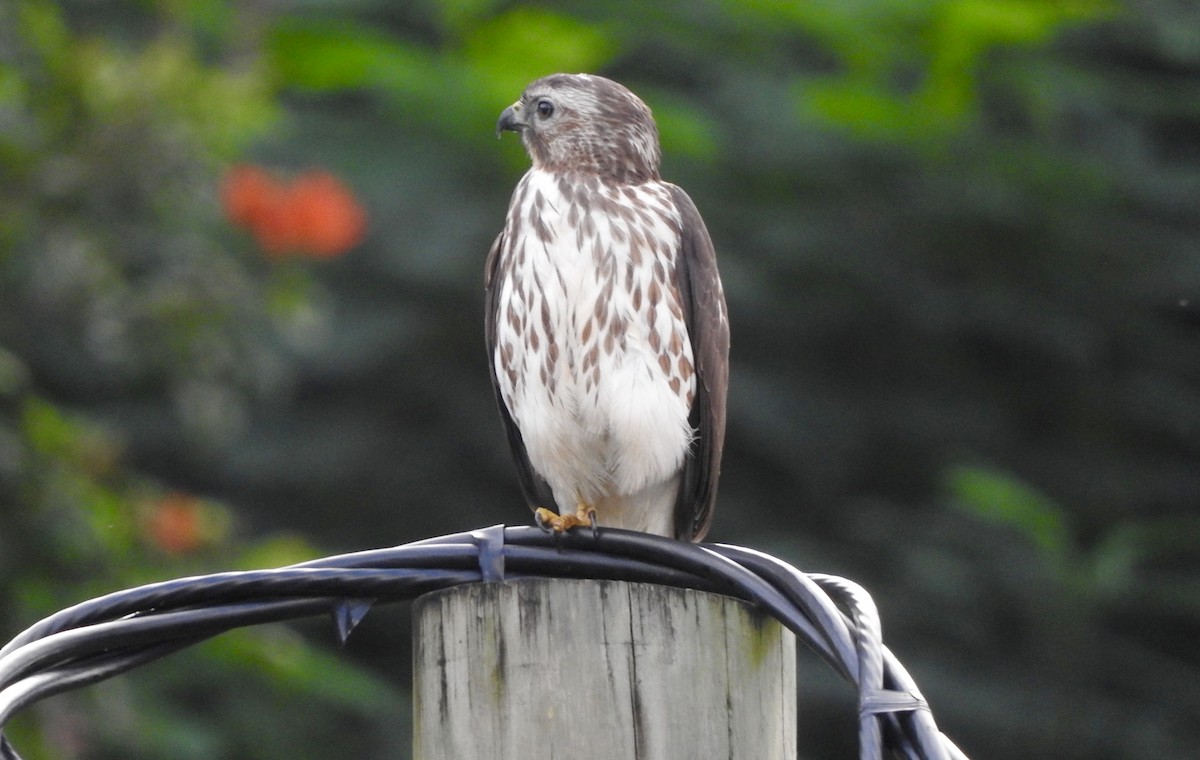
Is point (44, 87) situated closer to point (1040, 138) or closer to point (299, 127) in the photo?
point (299, 127)

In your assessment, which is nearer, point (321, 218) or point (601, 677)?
point (601, 677)

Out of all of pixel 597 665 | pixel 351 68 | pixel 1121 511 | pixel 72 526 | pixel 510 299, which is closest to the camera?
pixel 597 665

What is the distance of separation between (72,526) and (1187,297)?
19.3 ft

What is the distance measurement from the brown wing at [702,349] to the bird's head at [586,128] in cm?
24

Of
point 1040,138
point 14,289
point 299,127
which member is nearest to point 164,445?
point 299,127

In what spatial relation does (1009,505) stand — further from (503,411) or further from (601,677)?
(601,677)

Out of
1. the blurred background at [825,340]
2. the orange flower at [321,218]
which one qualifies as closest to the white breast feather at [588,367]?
the orange flower at [321,218]

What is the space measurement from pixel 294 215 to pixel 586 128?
1.85m

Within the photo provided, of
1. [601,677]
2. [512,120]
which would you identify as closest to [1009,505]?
[512,120]

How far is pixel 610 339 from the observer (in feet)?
14.0

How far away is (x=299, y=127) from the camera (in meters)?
9.17

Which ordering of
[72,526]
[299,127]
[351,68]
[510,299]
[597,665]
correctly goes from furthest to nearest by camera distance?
[299,127]
[351,68]
[72,526]
[510,299]
[597,665]

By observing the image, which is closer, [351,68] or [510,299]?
[510,299]

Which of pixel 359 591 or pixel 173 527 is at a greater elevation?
pixel 359 591
